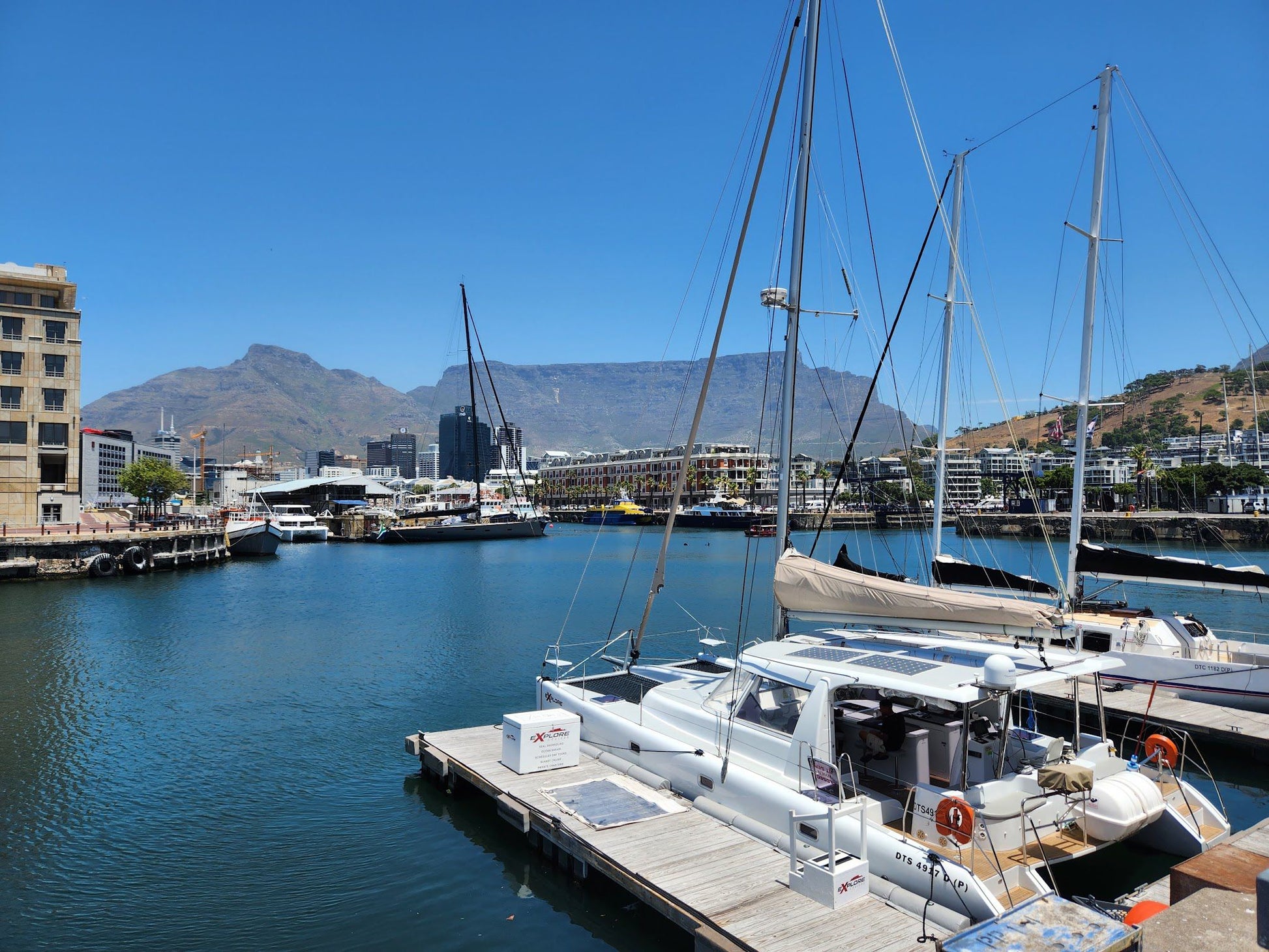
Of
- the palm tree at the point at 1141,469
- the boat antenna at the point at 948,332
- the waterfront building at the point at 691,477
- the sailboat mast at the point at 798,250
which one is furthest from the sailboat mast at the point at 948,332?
the waterfront building at the point at 691,477

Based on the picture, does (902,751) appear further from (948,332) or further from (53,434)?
(53,434)

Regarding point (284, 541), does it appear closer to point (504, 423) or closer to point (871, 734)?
point (504, 423)

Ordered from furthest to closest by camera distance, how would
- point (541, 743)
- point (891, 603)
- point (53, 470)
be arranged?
point (53, 470), point (541, 743), point (891, 603)

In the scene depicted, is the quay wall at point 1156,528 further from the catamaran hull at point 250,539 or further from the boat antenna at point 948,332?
the catamaran hull at point 250,539

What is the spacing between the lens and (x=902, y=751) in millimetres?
10625

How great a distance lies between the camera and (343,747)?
17969mm

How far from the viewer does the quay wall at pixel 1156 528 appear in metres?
81.1

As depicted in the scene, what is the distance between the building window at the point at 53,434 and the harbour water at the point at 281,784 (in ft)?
74.1

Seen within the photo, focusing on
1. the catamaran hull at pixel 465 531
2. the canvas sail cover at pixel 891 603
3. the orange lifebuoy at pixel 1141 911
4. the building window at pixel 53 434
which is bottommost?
the catamaran hull at pixel 465 531

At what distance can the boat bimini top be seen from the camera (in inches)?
381

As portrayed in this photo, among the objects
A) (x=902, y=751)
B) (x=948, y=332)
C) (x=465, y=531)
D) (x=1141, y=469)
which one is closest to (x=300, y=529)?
(x=465, y=531)

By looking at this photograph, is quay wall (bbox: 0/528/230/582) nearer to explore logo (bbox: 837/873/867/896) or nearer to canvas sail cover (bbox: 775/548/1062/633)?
canvas sail cover (bbox: 775/548/1062/633)

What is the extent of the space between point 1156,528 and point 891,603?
95.3 metres

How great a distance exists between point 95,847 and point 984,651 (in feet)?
46.4
